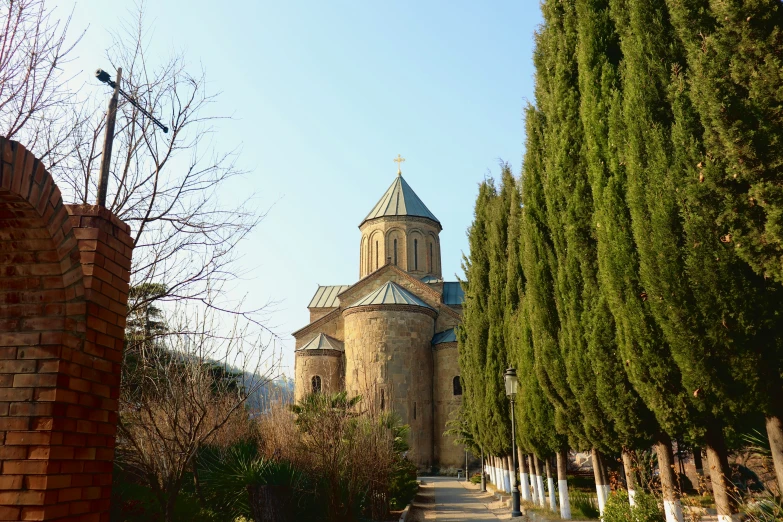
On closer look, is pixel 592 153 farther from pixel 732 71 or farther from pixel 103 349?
pixel 103 349

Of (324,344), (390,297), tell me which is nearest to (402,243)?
(390,297)

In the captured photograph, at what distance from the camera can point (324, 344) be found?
2934 cm

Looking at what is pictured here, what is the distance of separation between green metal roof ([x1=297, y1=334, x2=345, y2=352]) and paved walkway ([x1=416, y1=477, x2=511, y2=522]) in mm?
9245

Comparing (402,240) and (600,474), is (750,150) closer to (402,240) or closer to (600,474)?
(600,474)

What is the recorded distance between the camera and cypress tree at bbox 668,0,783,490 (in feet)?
15.9

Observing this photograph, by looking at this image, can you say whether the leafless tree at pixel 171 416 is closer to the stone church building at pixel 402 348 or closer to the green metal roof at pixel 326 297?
the stone church building at pixel 402 348

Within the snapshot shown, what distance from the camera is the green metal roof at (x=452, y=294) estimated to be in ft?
108

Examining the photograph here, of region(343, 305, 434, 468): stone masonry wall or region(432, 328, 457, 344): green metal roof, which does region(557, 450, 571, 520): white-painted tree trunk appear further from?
region(432, 328, 457, 344): green metal roof

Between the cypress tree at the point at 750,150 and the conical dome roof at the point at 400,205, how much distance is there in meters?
28.2

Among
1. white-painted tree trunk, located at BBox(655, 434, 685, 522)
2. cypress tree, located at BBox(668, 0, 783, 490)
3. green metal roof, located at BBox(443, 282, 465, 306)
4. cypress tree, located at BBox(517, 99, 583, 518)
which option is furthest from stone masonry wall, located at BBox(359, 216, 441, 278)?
cypress tree, located at BBox(668, 0, 783, 490)

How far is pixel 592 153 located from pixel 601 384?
2989mm

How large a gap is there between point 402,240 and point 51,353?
30812 millimetres

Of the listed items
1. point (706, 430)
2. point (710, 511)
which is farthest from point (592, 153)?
point (710, 511)

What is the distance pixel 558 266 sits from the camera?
9469 millimetres
